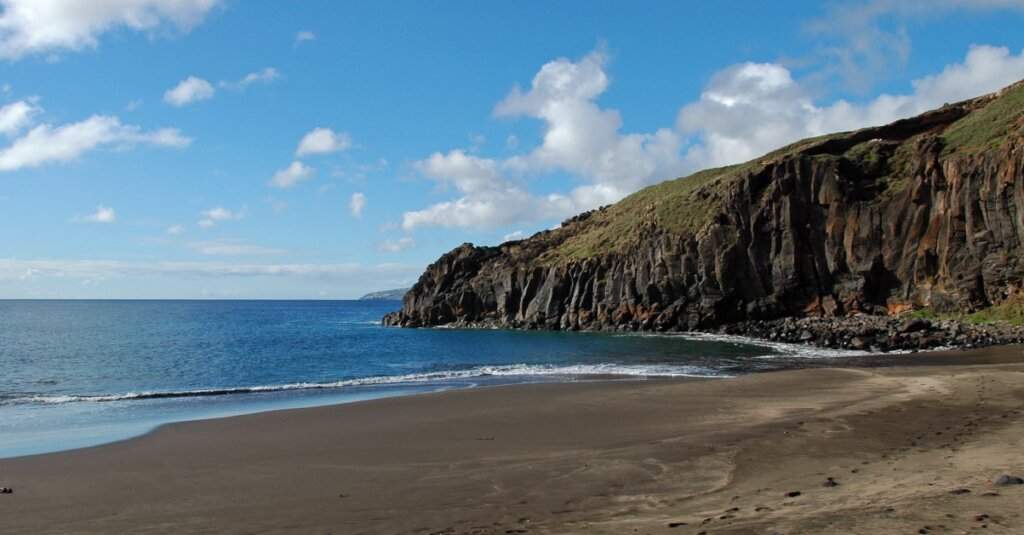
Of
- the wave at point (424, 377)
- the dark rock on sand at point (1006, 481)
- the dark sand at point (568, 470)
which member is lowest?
the wave at point (424, 377)

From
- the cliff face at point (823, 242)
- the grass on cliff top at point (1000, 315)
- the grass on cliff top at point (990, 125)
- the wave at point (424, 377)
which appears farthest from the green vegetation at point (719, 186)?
the wave at point (424, 377)

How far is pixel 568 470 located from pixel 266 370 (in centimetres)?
3567

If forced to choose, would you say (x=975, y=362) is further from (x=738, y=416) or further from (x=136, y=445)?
(x=136, y=445)

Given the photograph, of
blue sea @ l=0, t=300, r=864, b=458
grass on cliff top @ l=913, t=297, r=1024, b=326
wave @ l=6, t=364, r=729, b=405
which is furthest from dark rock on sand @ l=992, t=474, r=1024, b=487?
grass on cliff top @ l=913, t=297, r=1024, b=326

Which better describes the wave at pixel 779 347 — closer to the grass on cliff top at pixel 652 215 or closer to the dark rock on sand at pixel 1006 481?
the grass on cliff top at pixel 652 215

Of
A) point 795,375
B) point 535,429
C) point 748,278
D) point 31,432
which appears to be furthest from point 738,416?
point 748,278

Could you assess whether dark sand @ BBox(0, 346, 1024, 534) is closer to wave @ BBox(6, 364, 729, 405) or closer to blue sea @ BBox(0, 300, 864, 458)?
blue sea @ BBox(0, 300, 864, 458)

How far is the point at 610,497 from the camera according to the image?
12.2 m

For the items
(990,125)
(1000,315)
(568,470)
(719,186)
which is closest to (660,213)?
(719,186)

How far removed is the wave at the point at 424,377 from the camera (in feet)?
108

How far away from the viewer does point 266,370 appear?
45.9 metres

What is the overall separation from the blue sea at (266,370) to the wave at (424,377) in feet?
0.23

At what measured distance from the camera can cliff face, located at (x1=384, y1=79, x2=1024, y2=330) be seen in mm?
57750

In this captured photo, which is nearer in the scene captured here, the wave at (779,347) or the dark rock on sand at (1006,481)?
the dark rock on sand at (1006,481)
